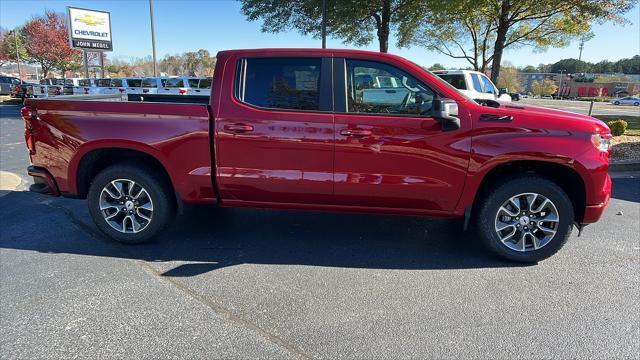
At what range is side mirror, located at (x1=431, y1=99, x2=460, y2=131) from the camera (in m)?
3.34

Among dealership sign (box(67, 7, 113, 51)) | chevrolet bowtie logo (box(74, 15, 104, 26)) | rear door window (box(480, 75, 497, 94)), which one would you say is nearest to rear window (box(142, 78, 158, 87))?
dealership sign (box(67, 7, 113, 51))

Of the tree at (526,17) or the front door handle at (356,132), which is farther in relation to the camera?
the tree at (526,17)

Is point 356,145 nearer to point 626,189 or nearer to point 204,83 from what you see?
point 626,189

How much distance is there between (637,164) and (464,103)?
6.70 meters

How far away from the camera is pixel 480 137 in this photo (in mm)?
3527

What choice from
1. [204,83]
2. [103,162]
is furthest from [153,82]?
[103,162]

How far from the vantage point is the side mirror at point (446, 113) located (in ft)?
11.0

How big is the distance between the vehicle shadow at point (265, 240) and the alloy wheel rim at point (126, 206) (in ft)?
0.75

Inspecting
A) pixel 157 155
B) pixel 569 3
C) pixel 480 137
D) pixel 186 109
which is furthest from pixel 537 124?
pixel 569 3

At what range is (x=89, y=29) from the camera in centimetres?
2791

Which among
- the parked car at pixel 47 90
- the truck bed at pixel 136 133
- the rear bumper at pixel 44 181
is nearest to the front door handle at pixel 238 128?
the truck bed at pixel 136 133

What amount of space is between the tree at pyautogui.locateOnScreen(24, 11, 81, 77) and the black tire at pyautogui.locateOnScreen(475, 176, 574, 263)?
46821 mm

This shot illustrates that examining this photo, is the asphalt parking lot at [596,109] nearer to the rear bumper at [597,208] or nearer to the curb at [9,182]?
the rear bumper at [597,208]

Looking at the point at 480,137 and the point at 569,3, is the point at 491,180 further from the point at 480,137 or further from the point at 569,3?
the point at 569,3
